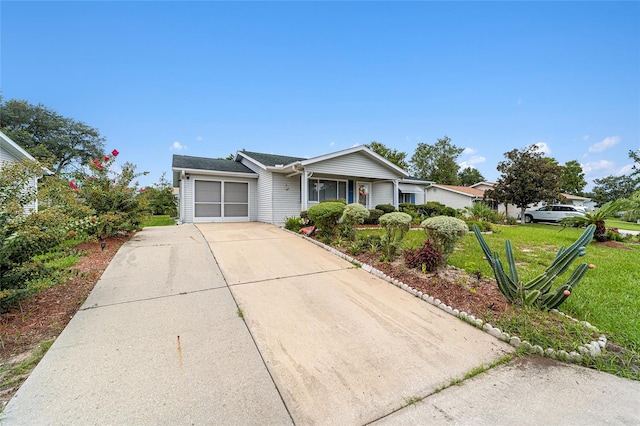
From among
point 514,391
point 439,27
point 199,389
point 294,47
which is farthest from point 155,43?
point 514,391

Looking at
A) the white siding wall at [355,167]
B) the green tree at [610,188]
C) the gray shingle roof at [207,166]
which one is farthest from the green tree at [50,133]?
the green tree at [610,188]

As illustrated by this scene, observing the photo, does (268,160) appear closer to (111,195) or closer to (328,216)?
(111,195)

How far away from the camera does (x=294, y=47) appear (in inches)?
448

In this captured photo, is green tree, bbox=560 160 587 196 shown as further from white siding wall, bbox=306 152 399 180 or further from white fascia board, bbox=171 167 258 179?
white fascia board, bbox=171 167 258 179

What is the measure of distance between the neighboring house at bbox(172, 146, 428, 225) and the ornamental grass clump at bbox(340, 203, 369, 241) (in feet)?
13.3

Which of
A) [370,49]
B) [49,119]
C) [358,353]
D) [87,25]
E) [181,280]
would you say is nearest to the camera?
[358,353]

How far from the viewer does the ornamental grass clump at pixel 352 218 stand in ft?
21.8

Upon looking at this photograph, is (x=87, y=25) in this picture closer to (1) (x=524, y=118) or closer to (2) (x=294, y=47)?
(2) (x=294, y=47)

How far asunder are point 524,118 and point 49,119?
38412 mm

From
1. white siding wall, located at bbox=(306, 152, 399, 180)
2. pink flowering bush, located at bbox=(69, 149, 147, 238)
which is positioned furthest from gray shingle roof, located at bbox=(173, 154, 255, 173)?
white siding wall, located at bbox=(306, 152, 399, 180)

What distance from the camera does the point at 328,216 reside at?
7.20 metres

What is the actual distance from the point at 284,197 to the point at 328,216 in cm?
537

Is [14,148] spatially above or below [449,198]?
above

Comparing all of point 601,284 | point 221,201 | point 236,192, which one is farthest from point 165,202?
point 601,284
